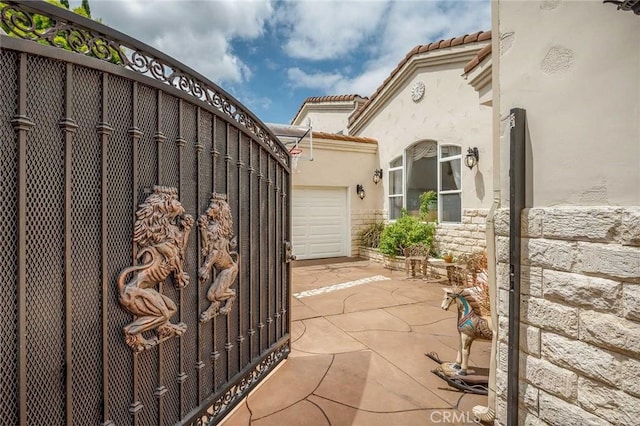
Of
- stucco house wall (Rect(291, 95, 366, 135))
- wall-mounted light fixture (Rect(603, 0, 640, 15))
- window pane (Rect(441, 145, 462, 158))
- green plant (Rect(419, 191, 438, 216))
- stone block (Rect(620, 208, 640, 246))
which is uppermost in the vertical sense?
stucco house wall (Rect(291, 95, 366, 135))

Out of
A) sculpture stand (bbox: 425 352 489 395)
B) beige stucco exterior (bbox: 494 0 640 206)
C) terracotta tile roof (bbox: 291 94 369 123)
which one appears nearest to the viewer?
beige stucco exterior (bbox: 494 0 640 206)

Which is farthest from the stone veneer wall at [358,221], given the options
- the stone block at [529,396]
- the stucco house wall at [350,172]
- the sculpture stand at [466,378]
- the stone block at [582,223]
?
the stone block at [582,223]

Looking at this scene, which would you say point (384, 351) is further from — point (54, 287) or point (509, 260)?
point (54, 287)

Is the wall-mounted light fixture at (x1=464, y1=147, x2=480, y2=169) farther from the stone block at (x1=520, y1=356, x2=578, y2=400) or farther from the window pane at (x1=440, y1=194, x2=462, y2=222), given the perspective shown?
the stone block at (x1=520, y1=356, x2=578, y2=400)

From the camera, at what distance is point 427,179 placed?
8.08 m

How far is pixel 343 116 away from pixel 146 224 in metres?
13.0

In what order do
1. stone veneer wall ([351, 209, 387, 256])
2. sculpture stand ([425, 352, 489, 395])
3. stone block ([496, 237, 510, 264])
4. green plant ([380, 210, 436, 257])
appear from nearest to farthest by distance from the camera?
stone block ([496, 237, 510, 264]) < sculpture stand ([425, 352, 489, 395]) < green plant ([380, 210, 436, 257]) < stone veneer wall ([351, 209, 387, 256])

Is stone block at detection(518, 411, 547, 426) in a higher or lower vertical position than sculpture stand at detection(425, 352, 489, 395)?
higher

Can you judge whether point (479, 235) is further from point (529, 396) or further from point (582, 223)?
point (582, 223)

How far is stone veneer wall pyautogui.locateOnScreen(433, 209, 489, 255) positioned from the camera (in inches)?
250

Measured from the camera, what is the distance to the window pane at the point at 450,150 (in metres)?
7.14

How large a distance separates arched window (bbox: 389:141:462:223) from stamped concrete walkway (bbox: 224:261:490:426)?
3.02 metres

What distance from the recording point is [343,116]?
13.5 metres

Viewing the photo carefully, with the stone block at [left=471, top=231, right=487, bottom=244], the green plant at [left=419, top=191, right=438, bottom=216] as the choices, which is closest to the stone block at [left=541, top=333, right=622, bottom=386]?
the stone block at [left=471, top=231, right=487, bottom=244]
